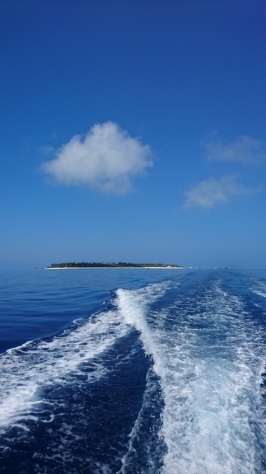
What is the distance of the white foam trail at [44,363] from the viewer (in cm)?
471

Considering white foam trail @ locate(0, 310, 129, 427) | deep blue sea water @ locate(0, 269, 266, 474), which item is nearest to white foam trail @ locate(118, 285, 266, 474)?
deep blue sea water @ locate(0, 269, 266, 474)

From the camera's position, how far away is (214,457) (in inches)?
137

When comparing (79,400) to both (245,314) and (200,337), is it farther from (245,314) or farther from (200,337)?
(245,314)

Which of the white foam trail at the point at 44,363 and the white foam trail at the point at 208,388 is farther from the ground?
the white foam trail at the point at 44,363

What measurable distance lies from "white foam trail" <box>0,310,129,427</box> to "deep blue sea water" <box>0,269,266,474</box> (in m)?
0.02

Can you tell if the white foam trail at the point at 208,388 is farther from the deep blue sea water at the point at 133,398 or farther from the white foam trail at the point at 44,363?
the white foam trail at the point at 44,363

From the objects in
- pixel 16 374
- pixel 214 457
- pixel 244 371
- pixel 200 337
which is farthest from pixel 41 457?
pixel 200 337

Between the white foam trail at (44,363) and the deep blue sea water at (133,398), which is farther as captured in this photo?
the white foam trail at (44,363)

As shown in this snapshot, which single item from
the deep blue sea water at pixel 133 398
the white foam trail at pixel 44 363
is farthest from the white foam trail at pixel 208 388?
the white foam trail at pixel 44 363

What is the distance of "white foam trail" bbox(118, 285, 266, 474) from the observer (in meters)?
3.50

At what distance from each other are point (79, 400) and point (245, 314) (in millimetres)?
9514

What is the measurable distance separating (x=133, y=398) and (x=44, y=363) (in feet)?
8.76

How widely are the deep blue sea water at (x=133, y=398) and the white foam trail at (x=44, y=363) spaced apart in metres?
0.02

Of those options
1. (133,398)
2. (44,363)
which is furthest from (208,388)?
(44,363)
